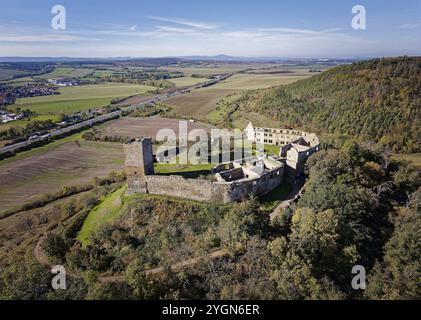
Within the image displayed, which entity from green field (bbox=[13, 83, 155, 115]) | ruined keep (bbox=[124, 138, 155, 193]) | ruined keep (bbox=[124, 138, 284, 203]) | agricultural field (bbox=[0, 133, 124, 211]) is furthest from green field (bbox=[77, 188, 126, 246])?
green field (bbox=[13, 83, 155, 115])

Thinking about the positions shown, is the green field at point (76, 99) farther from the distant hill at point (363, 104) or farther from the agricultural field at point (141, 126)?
the distant hill at point (363, 104)

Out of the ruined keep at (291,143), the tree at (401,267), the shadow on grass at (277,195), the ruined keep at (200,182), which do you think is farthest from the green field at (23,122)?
the tree at (401,267)

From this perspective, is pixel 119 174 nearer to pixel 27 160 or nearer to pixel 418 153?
pixel 27 160

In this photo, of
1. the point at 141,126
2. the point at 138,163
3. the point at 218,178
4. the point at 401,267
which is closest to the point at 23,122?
the point at 141,126

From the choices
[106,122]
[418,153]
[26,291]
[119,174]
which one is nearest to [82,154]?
[119,174]

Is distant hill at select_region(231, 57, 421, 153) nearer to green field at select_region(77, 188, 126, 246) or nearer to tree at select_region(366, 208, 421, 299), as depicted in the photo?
tree at select_region(366, 208, 421, 299)

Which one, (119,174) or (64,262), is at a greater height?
(119,174)
